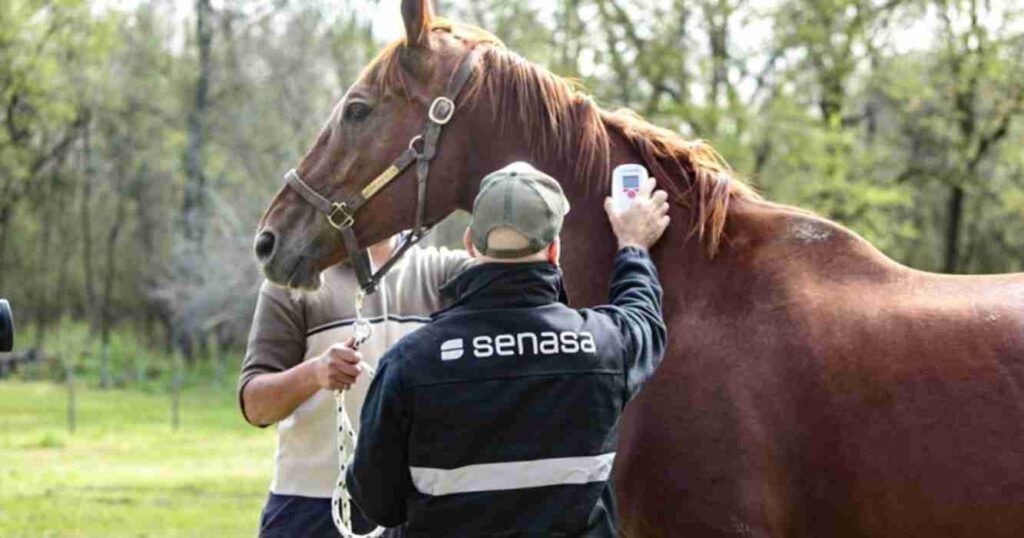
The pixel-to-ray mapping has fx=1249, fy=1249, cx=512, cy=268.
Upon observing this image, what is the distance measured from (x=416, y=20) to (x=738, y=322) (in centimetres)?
126

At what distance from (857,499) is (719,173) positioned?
1.03 m

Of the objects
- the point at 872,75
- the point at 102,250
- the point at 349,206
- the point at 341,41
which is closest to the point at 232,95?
the point at 102,250

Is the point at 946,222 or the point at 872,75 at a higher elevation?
the point at 872,75

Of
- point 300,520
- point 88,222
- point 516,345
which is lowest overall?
A: point 88,222

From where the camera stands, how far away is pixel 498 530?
2820mm

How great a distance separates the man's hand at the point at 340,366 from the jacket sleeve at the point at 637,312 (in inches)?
29.5

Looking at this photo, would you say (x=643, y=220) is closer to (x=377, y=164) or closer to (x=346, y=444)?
(x=377, y=164)

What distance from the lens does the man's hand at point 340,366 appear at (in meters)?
3.48

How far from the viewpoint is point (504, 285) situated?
288 cm

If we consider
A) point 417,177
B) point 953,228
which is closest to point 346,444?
point 417,177

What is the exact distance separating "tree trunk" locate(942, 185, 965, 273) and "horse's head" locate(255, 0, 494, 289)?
23.9 m

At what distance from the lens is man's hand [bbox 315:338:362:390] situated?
348 centimetres

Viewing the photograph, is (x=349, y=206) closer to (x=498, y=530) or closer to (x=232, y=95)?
(x=498, y=530)

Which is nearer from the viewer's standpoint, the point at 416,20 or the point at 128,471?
the point at 416,20
